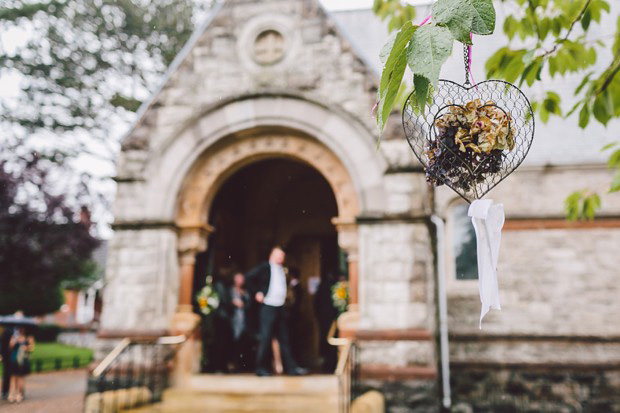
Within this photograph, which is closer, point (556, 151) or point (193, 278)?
point (193, 278)

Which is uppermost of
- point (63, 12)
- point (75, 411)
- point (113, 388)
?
point (63, 12)

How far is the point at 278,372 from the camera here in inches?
344

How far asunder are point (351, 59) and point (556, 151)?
4.41m

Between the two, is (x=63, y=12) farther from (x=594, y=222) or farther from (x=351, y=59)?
(x=594, y=222)

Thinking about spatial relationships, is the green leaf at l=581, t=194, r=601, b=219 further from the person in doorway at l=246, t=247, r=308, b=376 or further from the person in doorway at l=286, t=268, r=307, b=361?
the person in doorway at l=286, t=268, r=307, b=361

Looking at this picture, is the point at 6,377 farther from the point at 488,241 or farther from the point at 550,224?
the point at 488,241

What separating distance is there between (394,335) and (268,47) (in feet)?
15.2

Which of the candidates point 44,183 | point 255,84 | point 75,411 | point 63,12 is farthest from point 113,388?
point 63,12

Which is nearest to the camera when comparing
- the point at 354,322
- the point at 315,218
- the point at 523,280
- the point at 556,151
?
the point at 354,322

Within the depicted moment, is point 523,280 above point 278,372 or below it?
above

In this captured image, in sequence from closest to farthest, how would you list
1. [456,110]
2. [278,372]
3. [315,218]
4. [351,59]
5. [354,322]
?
[456,110] < [354,322] < [351,59] < [278,372] < [315,218]

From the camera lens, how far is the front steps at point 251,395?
6.85m

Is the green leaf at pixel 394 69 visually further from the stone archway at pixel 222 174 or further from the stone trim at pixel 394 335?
the stone archway at pixel 222 174

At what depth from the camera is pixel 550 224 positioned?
9.54m
